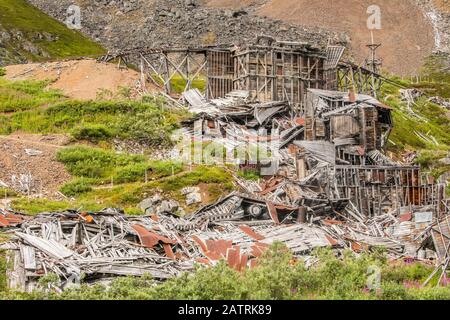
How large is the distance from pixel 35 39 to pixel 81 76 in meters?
44.9

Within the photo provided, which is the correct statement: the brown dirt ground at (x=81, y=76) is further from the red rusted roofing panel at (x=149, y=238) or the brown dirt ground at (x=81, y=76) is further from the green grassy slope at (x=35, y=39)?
the green grassy slope at (x=35, y=39)

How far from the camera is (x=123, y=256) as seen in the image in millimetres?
28641

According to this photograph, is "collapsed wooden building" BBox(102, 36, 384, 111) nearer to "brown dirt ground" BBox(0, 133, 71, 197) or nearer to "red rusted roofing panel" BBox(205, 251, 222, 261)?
"brown dirt ground" BBox(0, 133, 71, 197)

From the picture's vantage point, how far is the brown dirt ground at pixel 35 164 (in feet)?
139

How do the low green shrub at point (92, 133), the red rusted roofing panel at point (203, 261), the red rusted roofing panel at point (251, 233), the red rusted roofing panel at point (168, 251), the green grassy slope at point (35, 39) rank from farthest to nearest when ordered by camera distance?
1. the green grassy slope at point (35, 39)
2. the low green shrub at point (92, 133)
3. the red rusted roofing panel at point (251, 233)
4. the red rusted roofing panel at point (168, 251)
5. the red rusted roofing panel at point (203, 261)

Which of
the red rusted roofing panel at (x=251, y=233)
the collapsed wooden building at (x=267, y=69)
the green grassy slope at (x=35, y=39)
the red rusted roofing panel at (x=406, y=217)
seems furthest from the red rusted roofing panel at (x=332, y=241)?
the green grassy slope at (x=35, y=39)

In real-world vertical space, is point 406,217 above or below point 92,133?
below

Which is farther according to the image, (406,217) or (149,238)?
(406,217)

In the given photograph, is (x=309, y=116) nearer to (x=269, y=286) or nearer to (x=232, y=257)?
(x=232, y=257)

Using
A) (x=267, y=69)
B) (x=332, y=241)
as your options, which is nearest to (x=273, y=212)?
(x=332, y=241)

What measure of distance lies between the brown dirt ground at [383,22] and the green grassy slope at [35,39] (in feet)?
76.3

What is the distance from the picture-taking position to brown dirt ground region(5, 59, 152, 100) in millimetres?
55188

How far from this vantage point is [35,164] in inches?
1722

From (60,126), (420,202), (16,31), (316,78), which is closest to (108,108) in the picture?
(60,126)
